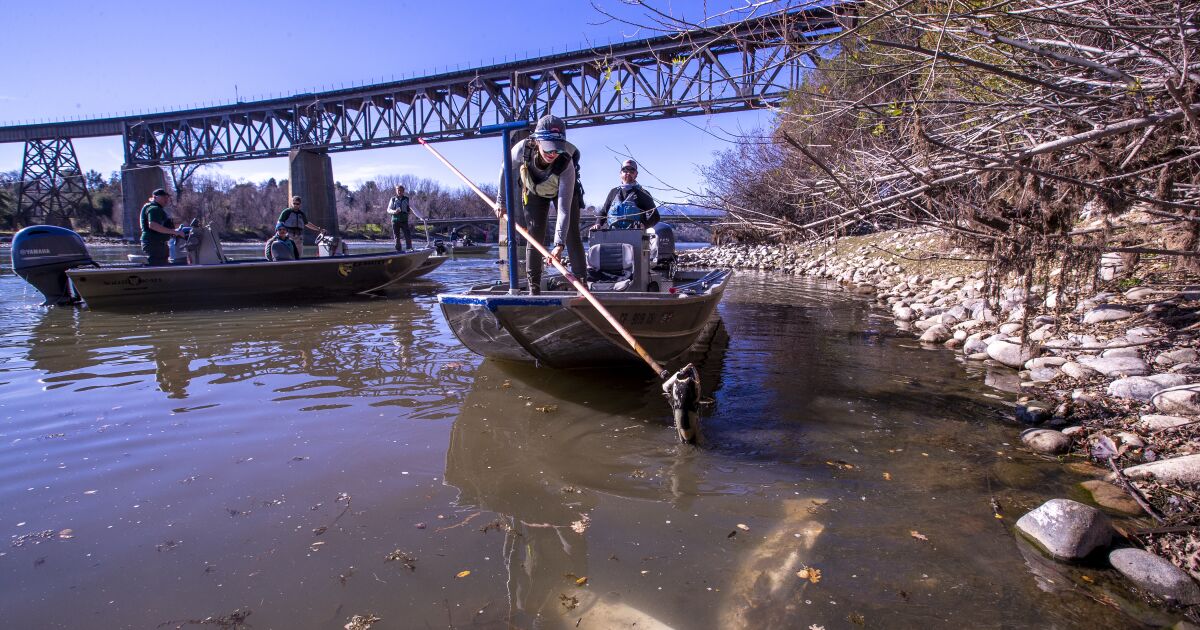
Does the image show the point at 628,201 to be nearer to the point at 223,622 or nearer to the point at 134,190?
the point at 223,622

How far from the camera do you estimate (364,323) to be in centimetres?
900

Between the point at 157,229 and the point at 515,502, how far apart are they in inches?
409

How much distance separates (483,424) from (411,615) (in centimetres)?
219

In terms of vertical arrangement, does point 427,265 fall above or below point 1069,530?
above

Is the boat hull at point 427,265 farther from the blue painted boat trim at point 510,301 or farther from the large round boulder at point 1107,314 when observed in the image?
the large round boulder at point 1107,314

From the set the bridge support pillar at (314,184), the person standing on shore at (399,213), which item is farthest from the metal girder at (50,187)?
the person standing on shore at (399,213)

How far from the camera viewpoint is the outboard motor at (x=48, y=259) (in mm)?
10047

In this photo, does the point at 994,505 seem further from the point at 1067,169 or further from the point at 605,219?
the point at 605,219

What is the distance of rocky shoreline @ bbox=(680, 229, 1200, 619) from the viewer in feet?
8.59

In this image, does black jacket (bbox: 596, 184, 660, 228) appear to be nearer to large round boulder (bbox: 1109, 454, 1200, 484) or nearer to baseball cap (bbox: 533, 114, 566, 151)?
baseball cap (bbox: 533, 114, 566, 151)

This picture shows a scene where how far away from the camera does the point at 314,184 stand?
42156mm

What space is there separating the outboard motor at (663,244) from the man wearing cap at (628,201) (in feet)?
0.41

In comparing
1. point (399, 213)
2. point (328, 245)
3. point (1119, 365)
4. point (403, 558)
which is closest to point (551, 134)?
point (403, 558)

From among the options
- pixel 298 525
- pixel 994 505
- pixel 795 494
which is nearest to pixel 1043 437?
pixel 994 505
